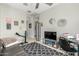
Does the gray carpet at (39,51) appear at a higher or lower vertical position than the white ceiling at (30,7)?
lower

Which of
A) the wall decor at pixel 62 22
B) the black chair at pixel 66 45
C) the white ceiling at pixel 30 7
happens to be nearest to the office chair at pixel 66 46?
the black chair at pixel 66 45

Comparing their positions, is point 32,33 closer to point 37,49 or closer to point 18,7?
point 37,49

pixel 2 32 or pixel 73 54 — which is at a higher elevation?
pixel 2 32

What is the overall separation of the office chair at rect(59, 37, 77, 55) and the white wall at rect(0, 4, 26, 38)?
0.53 meters

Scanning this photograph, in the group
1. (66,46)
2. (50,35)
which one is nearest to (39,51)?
(50,35)

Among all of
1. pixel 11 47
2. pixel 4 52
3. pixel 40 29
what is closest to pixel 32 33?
pixel 40 29

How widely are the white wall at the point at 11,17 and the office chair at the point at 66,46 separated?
53 cm

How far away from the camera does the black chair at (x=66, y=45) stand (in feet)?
4.80

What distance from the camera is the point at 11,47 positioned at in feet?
4.82

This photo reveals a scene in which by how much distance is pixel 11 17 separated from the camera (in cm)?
148

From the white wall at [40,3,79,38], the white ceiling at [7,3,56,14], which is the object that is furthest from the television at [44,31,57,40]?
the white ceiling at [7,3,56,14]

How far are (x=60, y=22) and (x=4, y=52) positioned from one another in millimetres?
834

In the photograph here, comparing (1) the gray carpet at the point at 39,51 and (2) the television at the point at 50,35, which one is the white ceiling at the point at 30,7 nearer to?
(2) the television at the point at 50,35

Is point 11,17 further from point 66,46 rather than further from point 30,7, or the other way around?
point 66,46
